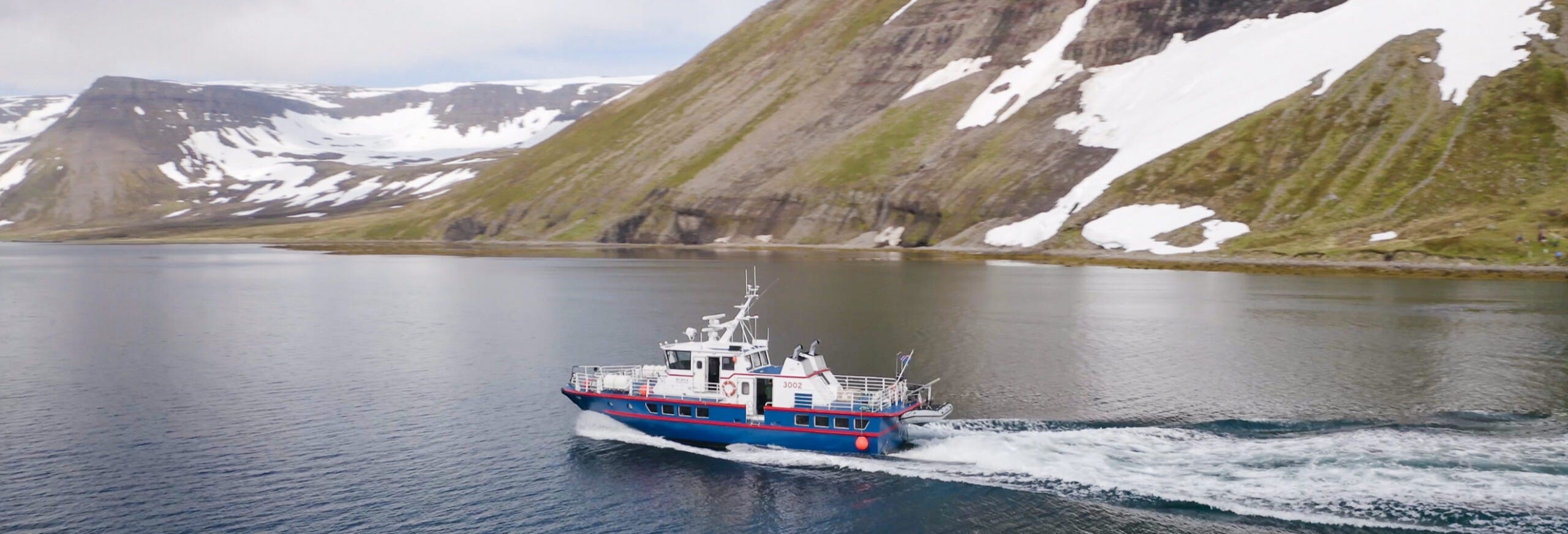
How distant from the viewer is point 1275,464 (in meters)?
40.8

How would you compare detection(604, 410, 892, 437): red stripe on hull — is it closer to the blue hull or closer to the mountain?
the blue hull

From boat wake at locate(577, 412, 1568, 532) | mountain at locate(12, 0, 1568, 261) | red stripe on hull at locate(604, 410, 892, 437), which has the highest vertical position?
mountain at locate(12, 0, 1568, 261)

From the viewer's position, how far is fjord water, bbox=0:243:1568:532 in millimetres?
36156

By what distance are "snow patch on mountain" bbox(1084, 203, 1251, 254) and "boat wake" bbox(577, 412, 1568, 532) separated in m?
99.9

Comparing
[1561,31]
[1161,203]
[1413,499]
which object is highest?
[1561,31]

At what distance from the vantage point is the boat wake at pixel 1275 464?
35656 millimetres

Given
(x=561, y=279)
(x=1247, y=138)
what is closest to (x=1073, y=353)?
(x=561, y=279)

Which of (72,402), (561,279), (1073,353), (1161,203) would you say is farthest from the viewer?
(1161,203)

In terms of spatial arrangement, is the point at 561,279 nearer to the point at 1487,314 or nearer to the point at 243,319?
the point at 243,319

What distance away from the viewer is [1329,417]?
48.1 meters

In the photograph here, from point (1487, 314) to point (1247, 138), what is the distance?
85.1m

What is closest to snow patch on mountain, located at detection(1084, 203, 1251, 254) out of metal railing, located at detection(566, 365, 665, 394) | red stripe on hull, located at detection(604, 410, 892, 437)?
metal railing, located at detection(566, 365, 665, 394)

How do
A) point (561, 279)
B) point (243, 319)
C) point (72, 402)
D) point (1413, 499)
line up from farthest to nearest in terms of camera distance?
point (561, 279) → point (243, 319) → point (72, 402) → point (1413, 499)

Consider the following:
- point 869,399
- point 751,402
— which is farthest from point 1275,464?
point 751,402
